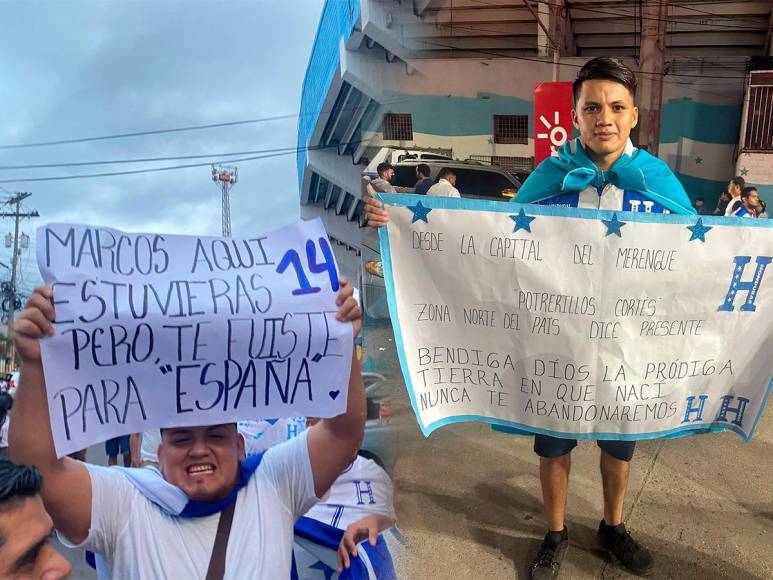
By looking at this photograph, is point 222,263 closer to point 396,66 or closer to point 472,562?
point 396,66

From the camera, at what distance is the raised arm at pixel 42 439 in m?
1.26

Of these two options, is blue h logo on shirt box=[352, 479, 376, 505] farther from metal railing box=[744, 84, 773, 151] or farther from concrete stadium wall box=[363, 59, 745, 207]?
metal railing box=[744, 84, 773, 151]

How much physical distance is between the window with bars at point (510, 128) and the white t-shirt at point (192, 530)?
1009 centimetres

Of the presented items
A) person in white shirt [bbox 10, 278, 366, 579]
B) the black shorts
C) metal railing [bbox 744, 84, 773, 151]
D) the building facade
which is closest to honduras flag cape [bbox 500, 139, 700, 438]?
the black shorts

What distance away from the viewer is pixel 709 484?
296 cm

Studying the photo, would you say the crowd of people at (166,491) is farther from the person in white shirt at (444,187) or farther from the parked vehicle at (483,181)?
the parked vehicle at (483,181)

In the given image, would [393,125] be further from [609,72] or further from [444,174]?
[444,174]

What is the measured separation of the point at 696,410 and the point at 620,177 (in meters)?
1.01

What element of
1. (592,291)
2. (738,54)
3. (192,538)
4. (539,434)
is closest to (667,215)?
(592,291)

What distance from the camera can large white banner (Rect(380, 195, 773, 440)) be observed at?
2.10 metres

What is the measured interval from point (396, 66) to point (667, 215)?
1.20m

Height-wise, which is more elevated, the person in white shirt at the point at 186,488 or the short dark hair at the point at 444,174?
the short dark hair at the point at 444,174

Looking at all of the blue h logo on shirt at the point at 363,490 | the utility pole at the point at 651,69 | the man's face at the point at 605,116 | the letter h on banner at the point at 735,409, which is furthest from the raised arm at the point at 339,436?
the utility pole at the point at 651,69

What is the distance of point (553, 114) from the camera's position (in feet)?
23.3
